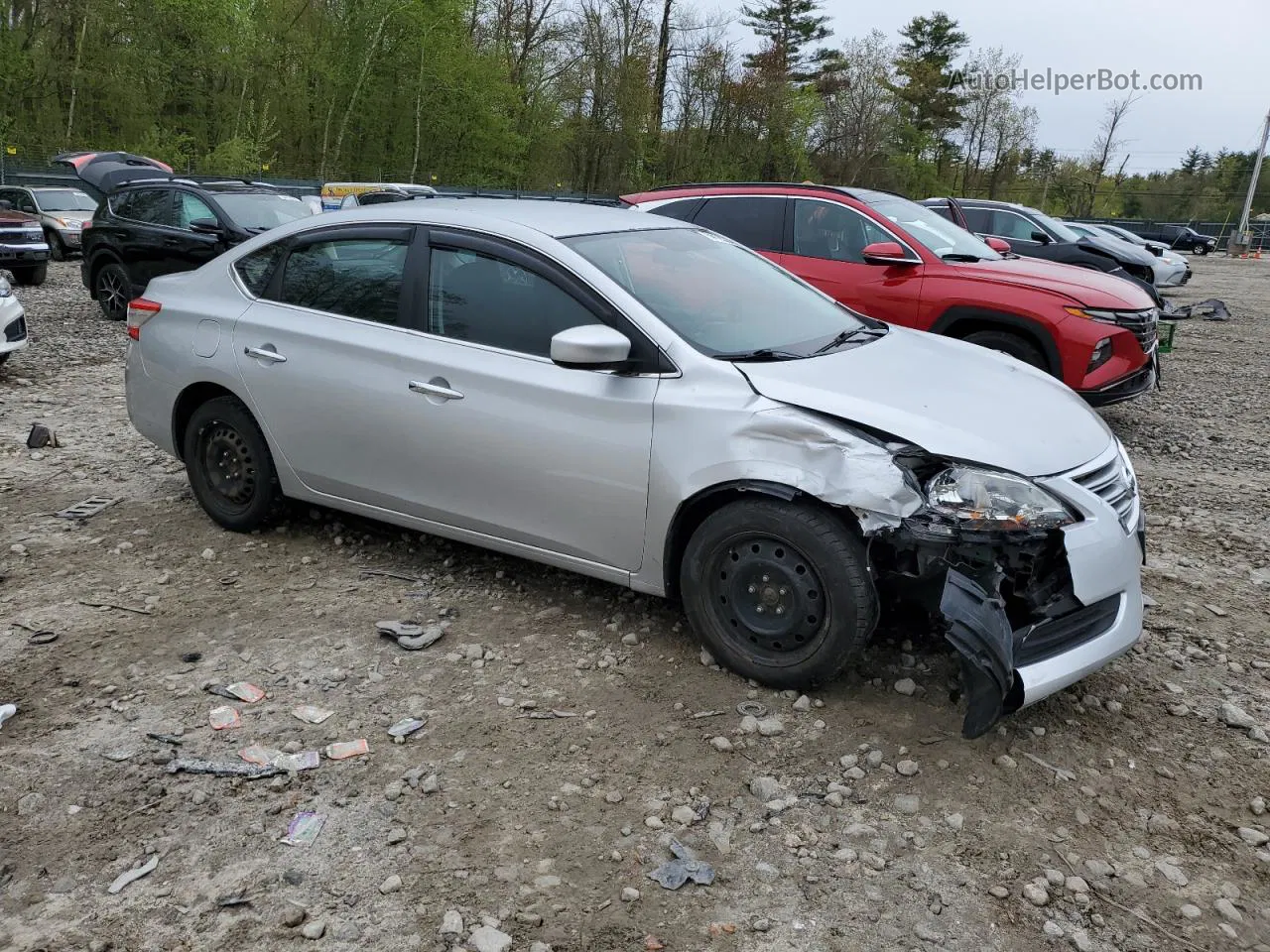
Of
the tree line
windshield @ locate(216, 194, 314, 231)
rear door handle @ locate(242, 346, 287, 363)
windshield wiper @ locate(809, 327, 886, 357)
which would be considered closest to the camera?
windshield wiper @ locate(809, 327, 886, 357)

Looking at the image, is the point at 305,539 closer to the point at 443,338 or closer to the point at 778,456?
the point at 443,338

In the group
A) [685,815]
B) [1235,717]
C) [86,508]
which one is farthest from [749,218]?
[685,815]

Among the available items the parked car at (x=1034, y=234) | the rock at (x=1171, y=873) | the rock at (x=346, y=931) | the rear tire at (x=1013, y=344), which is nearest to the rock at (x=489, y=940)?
the rock at (x=346, y=931)

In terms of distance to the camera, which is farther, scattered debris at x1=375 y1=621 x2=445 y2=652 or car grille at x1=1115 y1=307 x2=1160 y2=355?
car grille at x1=1115 y1=307 x2=1160 y2=355

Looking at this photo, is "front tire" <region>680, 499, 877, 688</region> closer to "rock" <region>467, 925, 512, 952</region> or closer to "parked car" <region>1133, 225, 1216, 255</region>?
"rock" <region>467, 925, 512, 952</region>

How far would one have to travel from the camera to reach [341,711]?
11.6ft

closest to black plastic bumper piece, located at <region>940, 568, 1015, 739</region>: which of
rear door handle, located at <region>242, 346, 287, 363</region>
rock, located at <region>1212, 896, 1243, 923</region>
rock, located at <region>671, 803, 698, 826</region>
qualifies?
rock, located at <region>1212, 896, 1243, 923</region>

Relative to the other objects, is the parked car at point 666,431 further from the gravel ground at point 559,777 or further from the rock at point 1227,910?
the rock at point 1227,910

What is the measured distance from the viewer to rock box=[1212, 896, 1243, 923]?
2635 mm

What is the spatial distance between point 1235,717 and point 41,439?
22.9 ft

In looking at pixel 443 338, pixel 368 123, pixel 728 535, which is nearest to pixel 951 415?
pixel 728 535

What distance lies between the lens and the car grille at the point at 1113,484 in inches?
136

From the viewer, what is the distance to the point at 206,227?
36.4 ft

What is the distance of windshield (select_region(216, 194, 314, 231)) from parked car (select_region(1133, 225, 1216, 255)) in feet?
124
